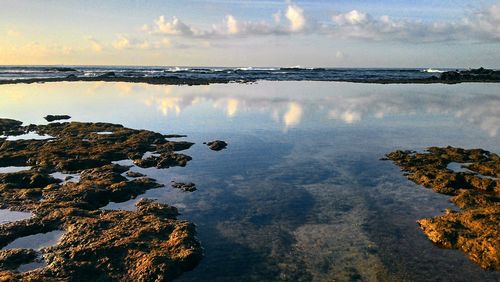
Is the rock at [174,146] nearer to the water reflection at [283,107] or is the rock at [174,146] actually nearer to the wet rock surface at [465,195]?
the water reflection at [283,107]

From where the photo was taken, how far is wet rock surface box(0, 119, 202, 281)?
11.7 m

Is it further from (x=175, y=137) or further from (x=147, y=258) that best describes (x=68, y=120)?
(x=147, y=258)

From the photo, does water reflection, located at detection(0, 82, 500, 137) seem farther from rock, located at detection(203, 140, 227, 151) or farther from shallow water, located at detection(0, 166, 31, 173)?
shallow water, located at detection(0, 166, 31, 173)

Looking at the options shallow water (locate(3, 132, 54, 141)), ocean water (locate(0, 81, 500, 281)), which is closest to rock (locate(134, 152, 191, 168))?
ocean water (locate(0, 81, 500, 281))

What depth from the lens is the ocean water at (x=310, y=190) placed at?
40.4 feet

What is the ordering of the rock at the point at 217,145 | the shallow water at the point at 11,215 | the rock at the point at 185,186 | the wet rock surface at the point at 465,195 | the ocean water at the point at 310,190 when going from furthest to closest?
1. the rock at the point at 217,145
2. the rock at the point at 185,186
3. the shallow water at the point at 11,215
4. the wet rock surface at the point at 465,195
5. the ocean water at the point at 310,190

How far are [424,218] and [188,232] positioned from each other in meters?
9.35

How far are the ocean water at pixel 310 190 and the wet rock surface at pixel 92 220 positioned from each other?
819mm

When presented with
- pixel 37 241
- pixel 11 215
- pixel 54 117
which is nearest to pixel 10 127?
pixel 54 117

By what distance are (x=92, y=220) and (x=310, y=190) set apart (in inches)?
392

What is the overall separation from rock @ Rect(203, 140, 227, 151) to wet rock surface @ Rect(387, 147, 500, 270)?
1107cm

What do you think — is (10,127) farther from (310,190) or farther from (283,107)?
(310,190)

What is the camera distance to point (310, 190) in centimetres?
1917

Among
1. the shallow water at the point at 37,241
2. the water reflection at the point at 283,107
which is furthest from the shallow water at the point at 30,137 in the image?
the shallow water at the point at 37,241
